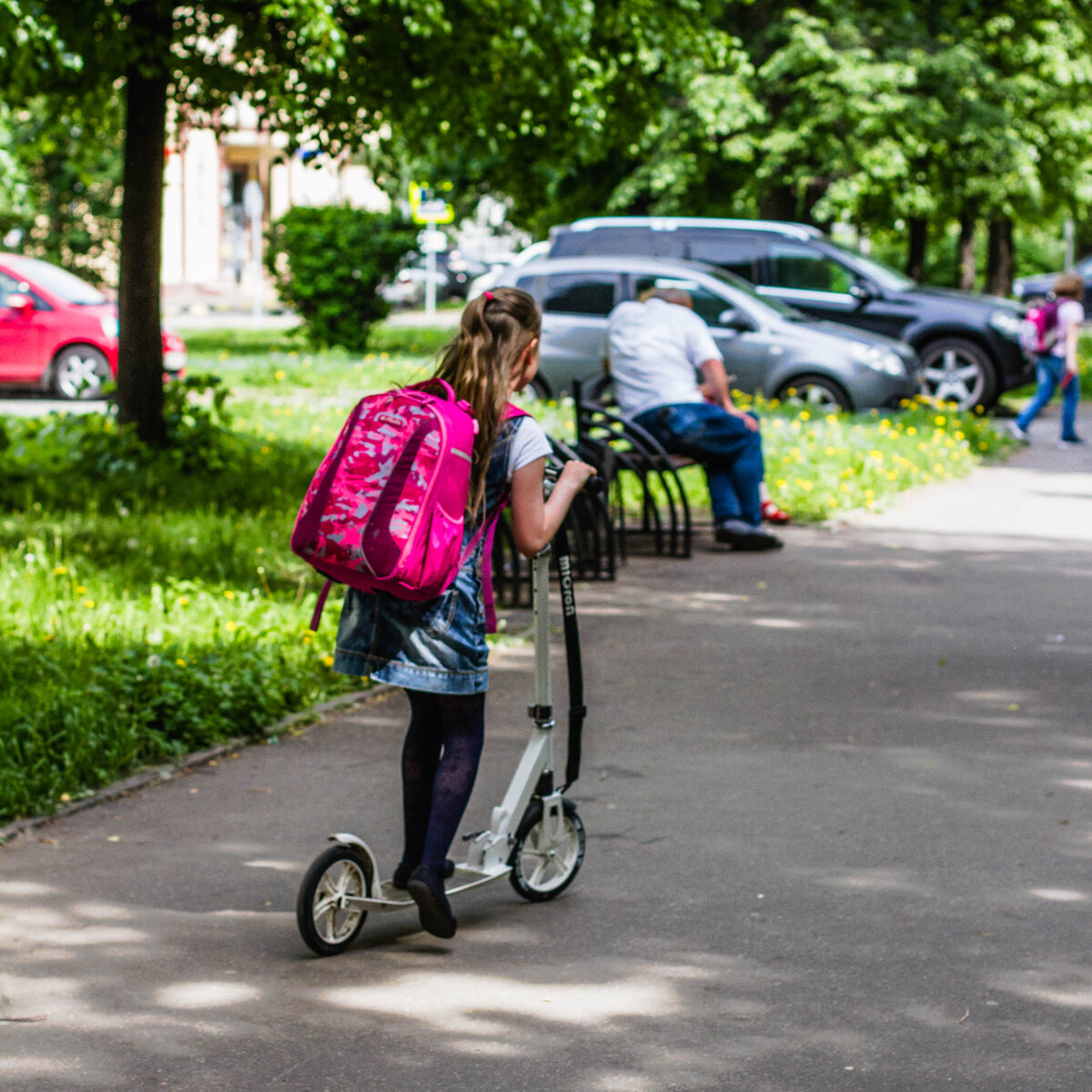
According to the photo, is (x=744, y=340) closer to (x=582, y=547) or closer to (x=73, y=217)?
(x=582, y=547)

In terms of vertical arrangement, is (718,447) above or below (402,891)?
above

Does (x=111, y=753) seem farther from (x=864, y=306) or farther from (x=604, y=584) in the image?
(x=864, y=306)

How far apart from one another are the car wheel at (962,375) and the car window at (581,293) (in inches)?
149

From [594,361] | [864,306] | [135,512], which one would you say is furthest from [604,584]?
[864,306]

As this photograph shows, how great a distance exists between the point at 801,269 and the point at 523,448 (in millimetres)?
15657

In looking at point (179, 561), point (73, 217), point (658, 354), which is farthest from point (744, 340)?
point (73, 217)

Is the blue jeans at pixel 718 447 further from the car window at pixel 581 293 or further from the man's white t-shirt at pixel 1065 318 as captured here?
the man's white t-shirt at pixel 1065 318

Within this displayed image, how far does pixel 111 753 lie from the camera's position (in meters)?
5.88

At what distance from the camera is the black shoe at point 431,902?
167 inches

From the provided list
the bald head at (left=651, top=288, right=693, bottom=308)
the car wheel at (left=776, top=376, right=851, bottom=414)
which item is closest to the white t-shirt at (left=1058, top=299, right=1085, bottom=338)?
the car wheel at (left=776, top=376, right=851, bottom=414)

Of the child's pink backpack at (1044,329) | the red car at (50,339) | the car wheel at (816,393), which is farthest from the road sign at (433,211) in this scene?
the child's pink backpack at (1044,329)

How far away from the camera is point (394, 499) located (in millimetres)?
4020

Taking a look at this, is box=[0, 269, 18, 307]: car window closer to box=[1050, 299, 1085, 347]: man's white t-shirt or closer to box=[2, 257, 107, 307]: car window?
box=[2, 257, 107, 307]: car window

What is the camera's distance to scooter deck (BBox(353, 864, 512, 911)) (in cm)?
432
